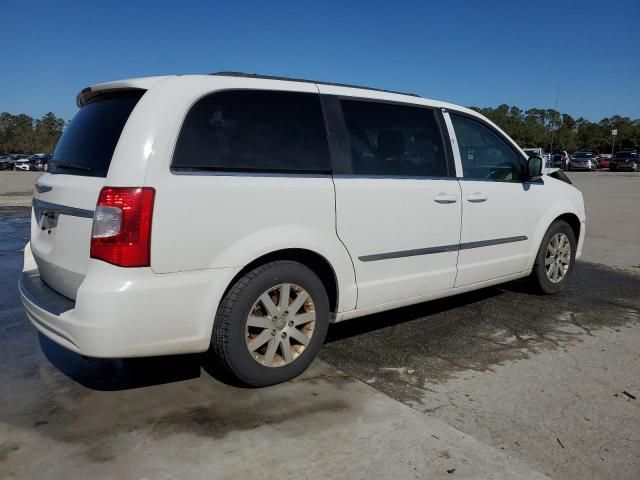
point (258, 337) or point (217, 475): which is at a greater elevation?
point (258, 337)

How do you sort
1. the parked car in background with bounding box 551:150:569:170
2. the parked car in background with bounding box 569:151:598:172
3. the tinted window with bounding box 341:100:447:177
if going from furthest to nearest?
1. the parked car in background with bounding box 551:150:569:170
2. the parked car in background with bounding box 569:151:598:172
3. the tinted window with bounding box 341:100:447:177

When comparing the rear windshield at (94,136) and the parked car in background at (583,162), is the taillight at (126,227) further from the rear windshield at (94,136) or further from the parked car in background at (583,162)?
the parked car in background at (583,162)

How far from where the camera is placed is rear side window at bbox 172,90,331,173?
299cm

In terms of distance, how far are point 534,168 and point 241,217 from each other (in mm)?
3063

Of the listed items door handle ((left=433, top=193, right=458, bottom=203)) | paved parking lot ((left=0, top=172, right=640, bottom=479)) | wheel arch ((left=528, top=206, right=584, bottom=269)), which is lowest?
paved parking lot ((left=0, top=172, right=640, bottom=479))

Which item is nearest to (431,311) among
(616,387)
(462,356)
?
(462,356)

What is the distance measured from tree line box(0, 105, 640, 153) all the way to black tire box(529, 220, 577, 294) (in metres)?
70.1

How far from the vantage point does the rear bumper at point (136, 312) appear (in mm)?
2725

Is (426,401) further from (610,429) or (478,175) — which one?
(478,175)

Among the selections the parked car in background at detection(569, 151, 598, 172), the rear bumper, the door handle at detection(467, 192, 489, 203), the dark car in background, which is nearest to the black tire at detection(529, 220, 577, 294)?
the door handle at detection(467, 192, 489, 203)

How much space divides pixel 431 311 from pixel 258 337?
2225 mm

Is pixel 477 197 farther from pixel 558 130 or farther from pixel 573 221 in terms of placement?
pixel 558 130

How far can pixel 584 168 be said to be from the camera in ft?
150

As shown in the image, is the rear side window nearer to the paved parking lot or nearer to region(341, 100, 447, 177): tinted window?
region(341, 100, 447, 177): tinted window
